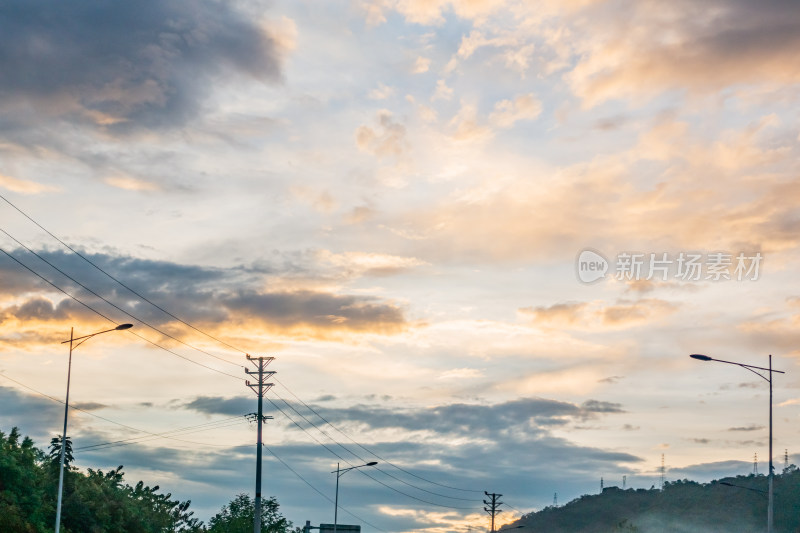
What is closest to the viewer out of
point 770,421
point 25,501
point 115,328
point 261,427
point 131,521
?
point 115,328

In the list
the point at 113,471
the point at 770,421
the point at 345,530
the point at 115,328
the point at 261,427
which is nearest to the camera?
the point at 115,328

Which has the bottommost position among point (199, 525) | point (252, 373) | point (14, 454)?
point (199, 525)

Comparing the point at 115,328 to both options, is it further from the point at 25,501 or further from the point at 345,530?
the point at 345,530

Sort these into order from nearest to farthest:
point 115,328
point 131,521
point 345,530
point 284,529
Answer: point 115,328, point 345,530, point 131,521, point 284,529

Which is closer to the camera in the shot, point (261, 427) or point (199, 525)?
point (261, 427)

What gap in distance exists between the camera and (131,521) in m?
107

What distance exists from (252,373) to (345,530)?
2926 centimetres

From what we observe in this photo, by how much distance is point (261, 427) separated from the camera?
74.3 meters

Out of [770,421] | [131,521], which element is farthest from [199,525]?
[770,421]

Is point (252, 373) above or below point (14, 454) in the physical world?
above

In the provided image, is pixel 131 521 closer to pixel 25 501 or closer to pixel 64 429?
pixel 25 501

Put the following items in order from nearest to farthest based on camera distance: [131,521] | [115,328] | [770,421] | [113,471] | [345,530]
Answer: [115,328] → [770,421] → [345,530] → [131,521] → [113,471]

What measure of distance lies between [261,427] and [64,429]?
20.9m

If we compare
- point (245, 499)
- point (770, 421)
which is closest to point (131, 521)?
point (245, 499)
